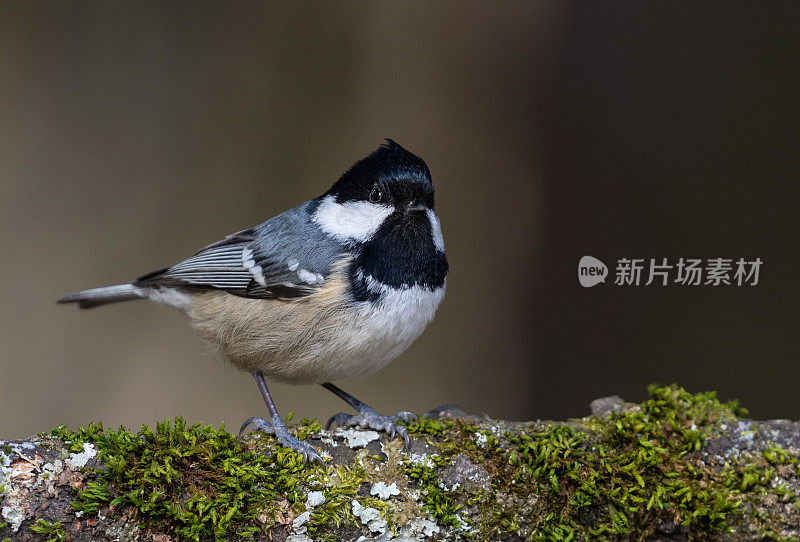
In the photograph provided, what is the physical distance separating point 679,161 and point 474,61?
1.36m

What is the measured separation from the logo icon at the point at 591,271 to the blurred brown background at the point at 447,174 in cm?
6

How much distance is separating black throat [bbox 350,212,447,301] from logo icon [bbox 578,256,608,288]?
193 centimetres

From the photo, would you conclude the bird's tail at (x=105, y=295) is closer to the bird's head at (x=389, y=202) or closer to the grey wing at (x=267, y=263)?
the grey wing at (x=267, y=263)

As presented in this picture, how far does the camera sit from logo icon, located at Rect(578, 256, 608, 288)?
13.1 ft

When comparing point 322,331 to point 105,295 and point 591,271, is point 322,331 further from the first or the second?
point 591,271

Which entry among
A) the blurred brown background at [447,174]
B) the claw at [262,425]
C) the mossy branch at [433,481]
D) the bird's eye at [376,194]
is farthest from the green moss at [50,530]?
the blurred brown background at [447,174]

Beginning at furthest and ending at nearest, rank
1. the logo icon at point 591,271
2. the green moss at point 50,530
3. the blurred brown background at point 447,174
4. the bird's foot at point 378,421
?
1. the logo icon at point 591,271
2. the blurred brown background at point 447,174
3. the bird's foot at point 378,421
4. the green moss at point 50,530

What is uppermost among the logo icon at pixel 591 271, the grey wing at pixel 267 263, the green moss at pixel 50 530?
the logo icon at pixel 591 271

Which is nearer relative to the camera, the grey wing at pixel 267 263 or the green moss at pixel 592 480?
the green moss at pixel 592 480

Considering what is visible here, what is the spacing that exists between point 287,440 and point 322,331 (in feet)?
1.36

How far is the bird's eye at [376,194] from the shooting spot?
233cm

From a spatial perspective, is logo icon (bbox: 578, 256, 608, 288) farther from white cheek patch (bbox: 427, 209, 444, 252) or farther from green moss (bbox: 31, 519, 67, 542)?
green moss (bbox: 31, 519, 67, 542)

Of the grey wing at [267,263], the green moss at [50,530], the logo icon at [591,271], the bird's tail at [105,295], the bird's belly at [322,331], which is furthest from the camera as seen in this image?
the logo icon at [591,271]

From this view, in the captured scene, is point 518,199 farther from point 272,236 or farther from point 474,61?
point 272,236
